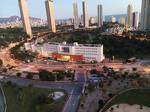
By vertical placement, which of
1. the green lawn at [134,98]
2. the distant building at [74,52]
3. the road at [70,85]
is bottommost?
the road at [70,85]

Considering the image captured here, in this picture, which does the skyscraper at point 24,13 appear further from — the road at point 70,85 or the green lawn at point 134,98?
the green lawn at point 134,98

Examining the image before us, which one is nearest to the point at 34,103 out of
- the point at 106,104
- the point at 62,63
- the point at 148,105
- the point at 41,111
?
the point at 41,111

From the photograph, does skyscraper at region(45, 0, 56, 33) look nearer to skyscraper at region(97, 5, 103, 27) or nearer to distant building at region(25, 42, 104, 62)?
skyscraper at region(97, 5, 103, 27)

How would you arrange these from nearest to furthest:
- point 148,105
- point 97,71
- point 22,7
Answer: point 148,105 → point 97,71 → point 22,7

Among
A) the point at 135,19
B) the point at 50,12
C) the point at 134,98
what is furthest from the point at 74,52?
the point at 135,19

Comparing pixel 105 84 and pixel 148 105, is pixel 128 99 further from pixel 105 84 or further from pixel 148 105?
pixel 105 84

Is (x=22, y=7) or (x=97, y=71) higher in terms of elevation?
(x=22, y=7)

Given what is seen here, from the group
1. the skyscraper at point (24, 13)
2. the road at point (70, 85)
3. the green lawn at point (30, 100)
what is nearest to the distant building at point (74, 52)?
the road at point (70, 85)
